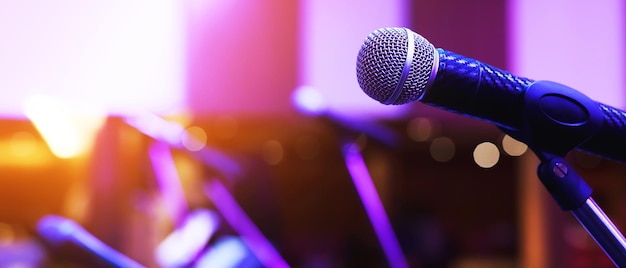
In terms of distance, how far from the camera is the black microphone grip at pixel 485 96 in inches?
26.6

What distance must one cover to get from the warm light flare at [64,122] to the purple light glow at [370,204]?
1.23 metres

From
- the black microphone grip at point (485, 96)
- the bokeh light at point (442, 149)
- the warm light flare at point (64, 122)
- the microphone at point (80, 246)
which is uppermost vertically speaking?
the warm light flare at point (64, 122)

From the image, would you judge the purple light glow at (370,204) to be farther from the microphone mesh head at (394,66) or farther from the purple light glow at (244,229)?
the microphone mesh head at (394,66)

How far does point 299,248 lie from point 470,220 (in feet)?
9.04

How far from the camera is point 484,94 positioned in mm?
686

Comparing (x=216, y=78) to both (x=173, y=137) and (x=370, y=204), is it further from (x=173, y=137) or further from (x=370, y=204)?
(x=370, y=204)

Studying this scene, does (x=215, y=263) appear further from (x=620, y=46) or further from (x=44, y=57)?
(x=620, y=46)

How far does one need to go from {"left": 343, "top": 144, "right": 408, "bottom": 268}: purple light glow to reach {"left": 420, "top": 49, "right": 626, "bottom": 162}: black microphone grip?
629 millimetres

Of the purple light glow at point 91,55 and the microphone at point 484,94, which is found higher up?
the purple light glow at point 91,55

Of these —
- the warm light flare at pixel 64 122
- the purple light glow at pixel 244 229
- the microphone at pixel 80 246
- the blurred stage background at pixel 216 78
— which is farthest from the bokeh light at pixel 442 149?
the microphone at pixel 80 246

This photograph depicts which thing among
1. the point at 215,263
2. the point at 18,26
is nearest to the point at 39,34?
the point at 18,26

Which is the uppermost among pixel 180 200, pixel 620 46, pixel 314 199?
pixel 314 199

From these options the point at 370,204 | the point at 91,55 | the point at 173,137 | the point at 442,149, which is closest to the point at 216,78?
the point at 91,55

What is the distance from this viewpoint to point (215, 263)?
198cm
